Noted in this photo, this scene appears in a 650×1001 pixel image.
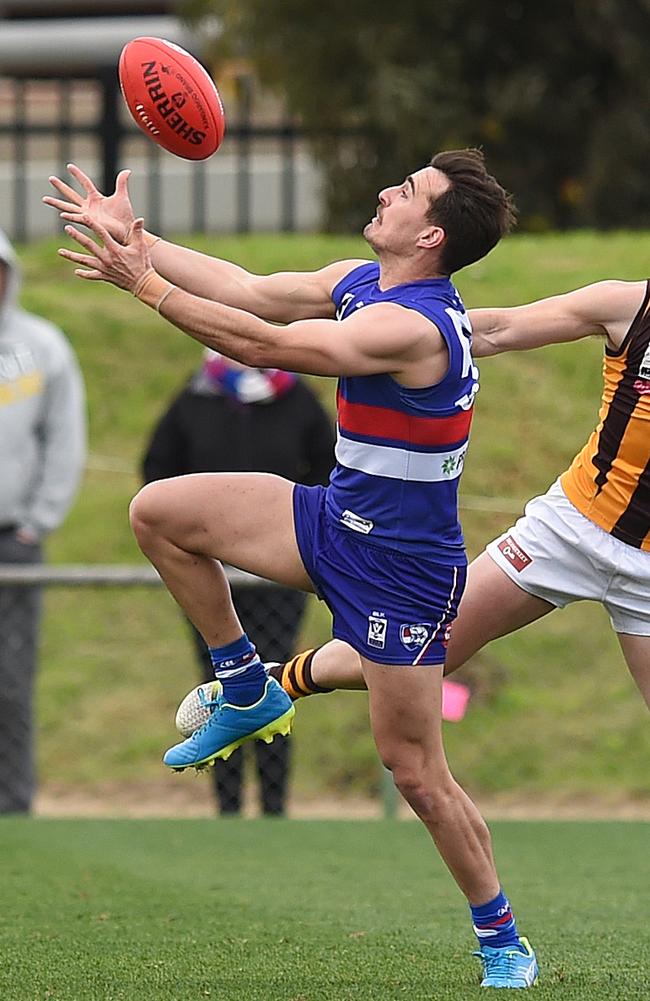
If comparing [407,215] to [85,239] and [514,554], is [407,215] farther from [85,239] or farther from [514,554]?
[514,554]

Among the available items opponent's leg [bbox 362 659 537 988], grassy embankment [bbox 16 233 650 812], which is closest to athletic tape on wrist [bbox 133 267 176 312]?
opponent's leg [bbox 362 659 537 988]

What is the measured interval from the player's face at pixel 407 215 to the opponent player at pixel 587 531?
1.68 feet

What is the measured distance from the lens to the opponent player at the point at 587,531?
541 centimetres

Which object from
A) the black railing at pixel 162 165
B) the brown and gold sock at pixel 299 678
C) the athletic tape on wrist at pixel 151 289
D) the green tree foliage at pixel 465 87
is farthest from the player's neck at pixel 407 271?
the black railing at pixel 162 165

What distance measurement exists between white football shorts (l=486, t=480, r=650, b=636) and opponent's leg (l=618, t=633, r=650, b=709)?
2 cm

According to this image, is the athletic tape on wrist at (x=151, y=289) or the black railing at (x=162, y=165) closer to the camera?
the athletic tape on wrist at (x=151, y=289)

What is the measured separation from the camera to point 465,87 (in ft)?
49.6

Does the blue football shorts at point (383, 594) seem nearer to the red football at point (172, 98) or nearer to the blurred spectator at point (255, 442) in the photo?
the red football at point (172, 98)

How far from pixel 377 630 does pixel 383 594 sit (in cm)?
10

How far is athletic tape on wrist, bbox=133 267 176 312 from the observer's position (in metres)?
4.80

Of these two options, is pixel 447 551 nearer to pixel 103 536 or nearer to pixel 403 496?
pixel 403 496

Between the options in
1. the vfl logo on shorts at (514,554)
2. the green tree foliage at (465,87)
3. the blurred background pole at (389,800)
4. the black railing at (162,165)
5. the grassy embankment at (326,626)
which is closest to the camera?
the vfl logo on shorts at (514,554)

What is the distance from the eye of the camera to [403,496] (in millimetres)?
5004

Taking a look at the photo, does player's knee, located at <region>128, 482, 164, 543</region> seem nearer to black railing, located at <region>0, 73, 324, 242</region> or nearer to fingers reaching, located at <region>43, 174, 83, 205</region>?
fingers reaching, located at <region>43, 174, 83, 205</region>
